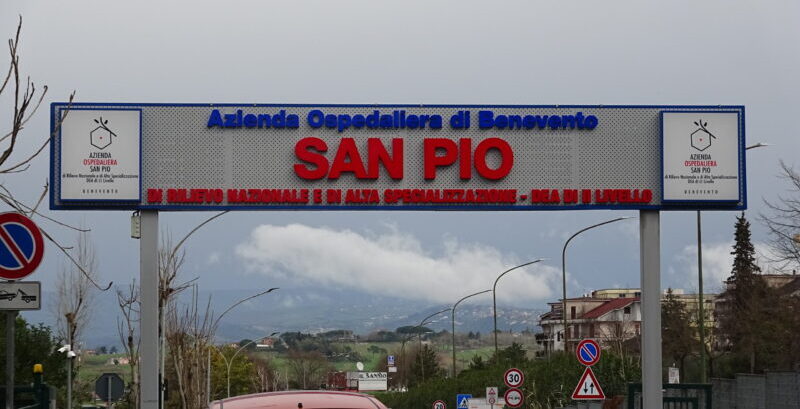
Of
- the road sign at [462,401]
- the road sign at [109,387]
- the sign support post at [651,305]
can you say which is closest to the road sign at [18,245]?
the sign support post at [651,305]

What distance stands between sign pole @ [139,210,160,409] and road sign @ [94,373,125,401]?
18.1 metres

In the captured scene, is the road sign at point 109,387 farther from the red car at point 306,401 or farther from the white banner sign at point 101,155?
the red car at point 306,401

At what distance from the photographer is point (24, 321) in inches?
1879

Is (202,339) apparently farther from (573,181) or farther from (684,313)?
(573,181)

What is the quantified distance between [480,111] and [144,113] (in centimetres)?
529

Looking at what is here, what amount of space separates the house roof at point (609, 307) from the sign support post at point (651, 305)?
12848cm

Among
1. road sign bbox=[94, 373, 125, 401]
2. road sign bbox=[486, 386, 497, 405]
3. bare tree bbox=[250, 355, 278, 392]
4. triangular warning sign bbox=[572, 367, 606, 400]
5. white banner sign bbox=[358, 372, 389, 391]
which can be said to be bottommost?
white banner sign bbox=[358, 372, 389, 391]

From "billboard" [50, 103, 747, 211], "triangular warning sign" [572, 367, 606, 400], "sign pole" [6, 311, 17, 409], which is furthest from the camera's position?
"triangular warning sign" [572, 367, 606, 400]

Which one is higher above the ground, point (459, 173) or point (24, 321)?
point (459, 173)

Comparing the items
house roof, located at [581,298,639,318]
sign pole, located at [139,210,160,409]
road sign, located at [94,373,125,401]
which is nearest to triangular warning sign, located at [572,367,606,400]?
sign pole, located at [139,210,160,409]

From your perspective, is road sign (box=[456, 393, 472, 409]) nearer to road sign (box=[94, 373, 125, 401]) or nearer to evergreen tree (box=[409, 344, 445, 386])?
road sign (box=[94, 373, 125, 401])

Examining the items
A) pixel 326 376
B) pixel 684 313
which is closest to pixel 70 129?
pixel 684 313

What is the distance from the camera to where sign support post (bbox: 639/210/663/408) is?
840 inches

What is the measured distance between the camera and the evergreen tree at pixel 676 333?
75625 millimetres
